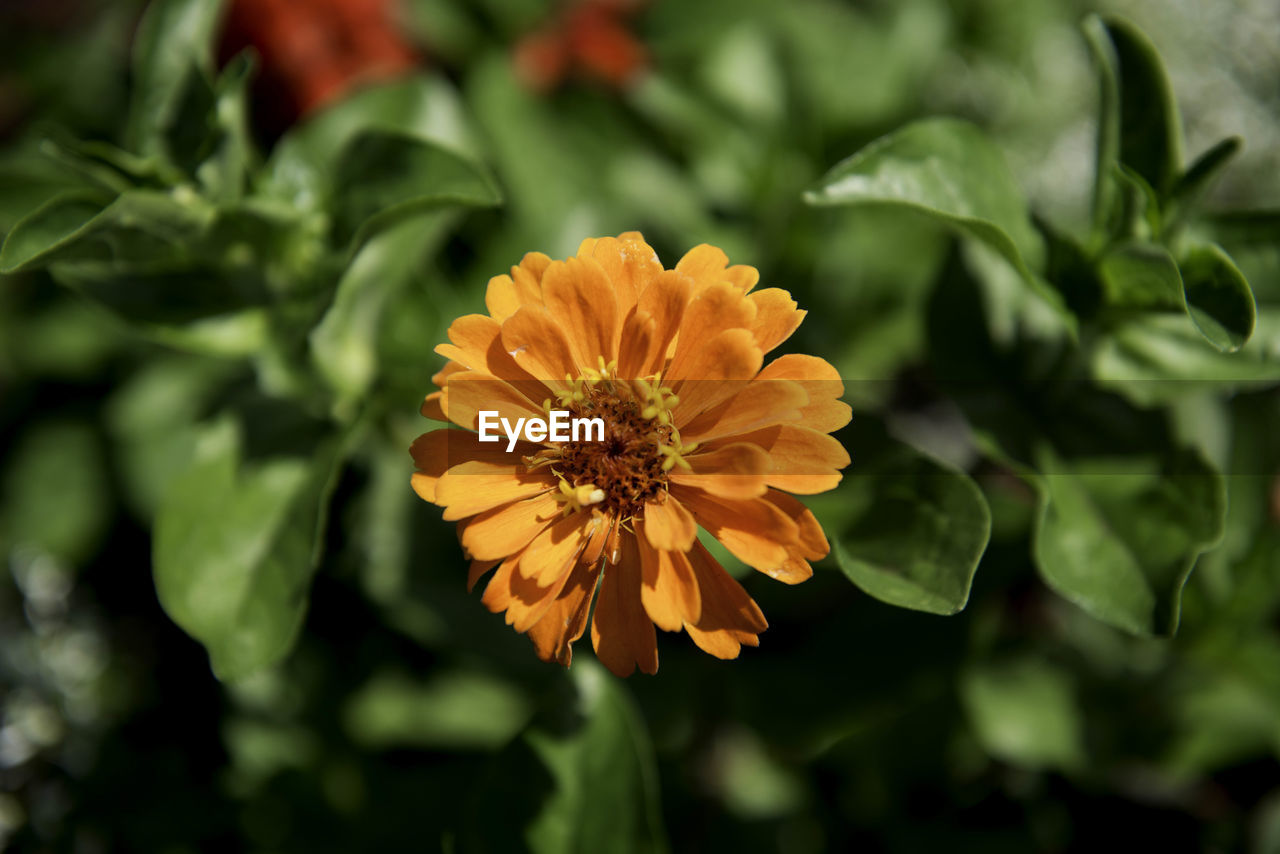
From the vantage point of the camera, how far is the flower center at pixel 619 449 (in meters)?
0.96

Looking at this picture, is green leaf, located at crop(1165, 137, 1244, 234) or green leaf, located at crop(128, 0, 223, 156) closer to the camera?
green leaf, located at crop(1165, 137, 1244, 234)

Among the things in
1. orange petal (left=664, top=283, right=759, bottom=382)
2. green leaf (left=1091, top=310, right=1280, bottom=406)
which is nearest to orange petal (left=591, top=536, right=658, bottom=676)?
orange petal (left=664, top=283, right=759, bottom=382)

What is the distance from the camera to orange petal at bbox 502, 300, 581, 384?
0.90 metres

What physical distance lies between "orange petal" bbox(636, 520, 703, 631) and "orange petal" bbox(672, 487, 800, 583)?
5 cm

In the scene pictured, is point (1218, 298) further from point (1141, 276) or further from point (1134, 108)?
point (1134, 108)

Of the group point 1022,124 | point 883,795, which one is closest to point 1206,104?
point 1022,124

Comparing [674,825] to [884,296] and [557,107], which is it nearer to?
[884,296]

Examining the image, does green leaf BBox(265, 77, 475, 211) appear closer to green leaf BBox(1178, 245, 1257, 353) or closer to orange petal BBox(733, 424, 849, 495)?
orange petal BBox(733, 424, 849, 495)

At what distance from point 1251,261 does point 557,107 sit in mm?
1585

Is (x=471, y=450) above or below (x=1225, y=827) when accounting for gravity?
above

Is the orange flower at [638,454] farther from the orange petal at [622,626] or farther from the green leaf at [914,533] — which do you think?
the green leaf at [914,533]

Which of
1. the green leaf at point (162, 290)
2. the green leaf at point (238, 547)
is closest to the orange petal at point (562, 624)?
the green leaf at point (238, 547)

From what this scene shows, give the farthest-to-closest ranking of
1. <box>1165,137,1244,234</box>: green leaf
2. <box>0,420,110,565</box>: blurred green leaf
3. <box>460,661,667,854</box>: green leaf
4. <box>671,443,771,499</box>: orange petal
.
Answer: <box>0,420,110,565</box>: blurred green leaf < <box>460,661,667,854</box>: green leaf < <box>1165,137,1244,234</box>: green leaf < <box>671,443,771,499</box>: orange petal

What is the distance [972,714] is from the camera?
5.66 ft
